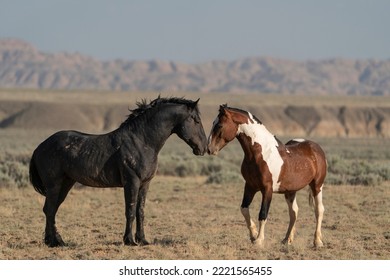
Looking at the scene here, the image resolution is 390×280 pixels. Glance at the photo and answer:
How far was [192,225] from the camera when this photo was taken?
54.0 feet

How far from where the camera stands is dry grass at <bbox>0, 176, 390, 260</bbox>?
11586 mm

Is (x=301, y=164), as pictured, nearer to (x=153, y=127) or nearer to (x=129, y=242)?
(x=153, y=127)

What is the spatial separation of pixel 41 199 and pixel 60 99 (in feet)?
312

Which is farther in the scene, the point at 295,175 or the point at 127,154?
the point at 295,175

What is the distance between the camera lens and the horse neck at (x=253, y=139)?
1177 centimetres

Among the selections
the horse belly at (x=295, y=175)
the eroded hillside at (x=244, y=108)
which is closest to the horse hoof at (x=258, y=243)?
the horse belly at (x=295, y=175)

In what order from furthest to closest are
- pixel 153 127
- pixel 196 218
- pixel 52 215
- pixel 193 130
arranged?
pixel 196 218
pixel 52 215
pixel 153 127
pixel 193 130

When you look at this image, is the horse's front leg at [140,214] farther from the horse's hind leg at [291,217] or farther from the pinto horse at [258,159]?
the horse's hind leg at [291,217]

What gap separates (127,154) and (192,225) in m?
4.92

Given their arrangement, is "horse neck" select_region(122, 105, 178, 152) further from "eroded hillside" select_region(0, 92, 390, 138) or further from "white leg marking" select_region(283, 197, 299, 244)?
"eroded hillside" select_region(0, 92, 390, 138)

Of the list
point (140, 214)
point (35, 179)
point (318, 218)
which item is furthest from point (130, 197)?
point (318, 218)

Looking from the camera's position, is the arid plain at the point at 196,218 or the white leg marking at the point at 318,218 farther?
the white leg marking at the point at 318,218

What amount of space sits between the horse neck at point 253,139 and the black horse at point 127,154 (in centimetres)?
65

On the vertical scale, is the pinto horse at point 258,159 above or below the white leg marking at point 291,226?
above
